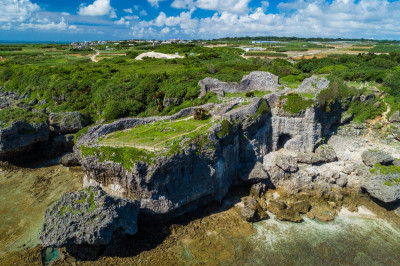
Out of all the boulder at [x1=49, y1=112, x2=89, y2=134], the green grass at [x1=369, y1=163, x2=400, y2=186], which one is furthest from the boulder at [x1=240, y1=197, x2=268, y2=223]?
the boulder at [x1=49, y1=112, x2=89, y2=134]

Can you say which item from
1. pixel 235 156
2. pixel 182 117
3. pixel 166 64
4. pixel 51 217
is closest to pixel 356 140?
pixel 235 156

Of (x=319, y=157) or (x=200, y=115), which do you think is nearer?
(x=200, y=115)

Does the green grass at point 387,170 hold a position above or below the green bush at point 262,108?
below

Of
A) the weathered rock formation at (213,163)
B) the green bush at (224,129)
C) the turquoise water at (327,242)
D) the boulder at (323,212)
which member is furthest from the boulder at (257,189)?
the green bush at (224,129)

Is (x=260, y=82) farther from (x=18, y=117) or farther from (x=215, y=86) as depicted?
(x=18, y=117)

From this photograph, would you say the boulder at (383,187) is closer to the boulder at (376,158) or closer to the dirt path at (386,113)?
the boulder at (376,158)

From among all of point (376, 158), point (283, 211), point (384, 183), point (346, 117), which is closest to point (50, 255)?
point (283, 211)
